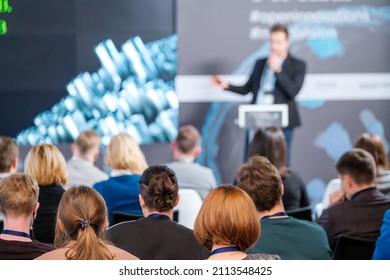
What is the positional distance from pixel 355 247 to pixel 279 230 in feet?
1.51

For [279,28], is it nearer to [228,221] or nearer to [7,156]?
[7,156]

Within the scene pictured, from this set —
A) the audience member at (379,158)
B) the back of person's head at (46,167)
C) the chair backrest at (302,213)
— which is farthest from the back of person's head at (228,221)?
the audience member at (379,158)

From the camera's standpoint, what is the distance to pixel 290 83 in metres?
7.75

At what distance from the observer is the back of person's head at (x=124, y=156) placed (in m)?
5.13

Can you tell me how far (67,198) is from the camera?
2959 mm

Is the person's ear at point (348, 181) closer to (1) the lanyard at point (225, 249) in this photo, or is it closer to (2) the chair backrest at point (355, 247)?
(2) the chair backrest at point (355, 247)

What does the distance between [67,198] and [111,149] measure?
2.29 metres

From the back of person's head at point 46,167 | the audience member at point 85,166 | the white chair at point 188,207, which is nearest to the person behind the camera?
the back of person's head at point 46,167

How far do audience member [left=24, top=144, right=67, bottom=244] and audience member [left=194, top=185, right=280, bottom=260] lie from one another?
173cm

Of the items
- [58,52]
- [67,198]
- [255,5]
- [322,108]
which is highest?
[255,5]

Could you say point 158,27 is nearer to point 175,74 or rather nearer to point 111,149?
point 175,74

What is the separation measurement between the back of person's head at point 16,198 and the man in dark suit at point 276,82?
462 centimetres

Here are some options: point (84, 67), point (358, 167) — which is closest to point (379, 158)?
point (358, 167)
